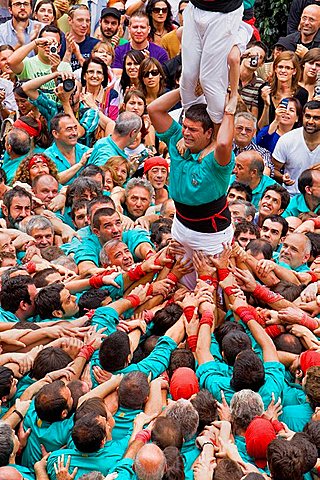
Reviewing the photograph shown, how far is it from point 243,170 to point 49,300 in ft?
9.43

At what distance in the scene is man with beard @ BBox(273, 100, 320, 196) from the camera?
9.62m

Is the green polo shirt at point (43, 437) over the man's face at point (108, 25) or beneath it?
over

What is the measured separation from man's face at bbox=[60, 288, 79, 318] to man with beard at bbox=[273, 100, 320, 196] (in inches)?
132

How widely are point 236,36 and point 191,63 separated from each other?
0.31 metres

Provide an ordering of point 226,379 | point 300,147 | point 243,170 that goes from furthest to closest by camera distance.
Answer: point 300,147 → point 243,170 → point 226,379

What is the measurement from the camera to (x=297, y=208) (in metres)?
9.09

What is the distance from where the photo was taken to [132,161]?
9672 mm

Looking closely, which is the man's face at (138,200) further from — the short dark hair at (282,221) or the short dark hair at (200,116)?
the short dark hair at (200,116)

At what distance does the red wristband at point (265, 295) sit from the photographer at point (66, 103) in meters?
3.06

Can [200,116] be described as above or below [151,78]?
above

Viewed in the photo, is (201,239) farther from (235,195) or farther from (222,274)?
(235,195)

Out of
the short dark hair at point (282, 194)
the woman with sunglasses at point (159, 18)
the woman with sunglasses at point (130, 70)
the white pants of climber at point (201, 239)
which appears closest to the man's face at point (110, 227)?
the white pants of climber at point (201, 239)

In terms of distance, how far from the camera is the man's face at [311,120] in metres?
9.60

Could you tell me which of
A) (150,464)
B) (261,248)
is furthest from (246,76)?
(150,464)
